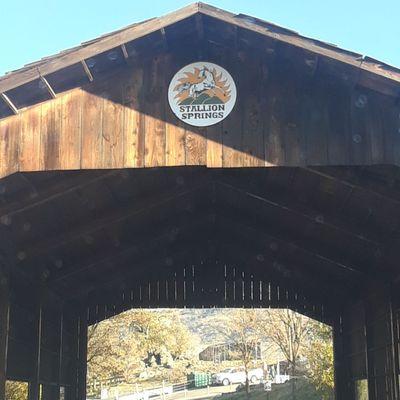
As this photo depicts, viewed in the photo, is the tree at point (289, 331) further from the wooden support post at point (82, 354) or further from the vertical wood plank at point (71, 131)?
the vertical wood plank at point (71, 131)

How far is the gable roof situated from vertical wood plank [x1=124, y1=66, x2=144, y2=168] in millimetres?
460

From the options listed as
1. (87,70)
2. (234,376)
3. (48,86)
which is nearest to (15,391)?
(48,86)

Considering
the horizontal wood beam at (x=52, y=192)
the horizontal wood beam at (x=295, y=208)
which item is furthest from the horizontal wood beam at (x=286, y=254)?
the horizontal wood beam at (x=52, y=192)

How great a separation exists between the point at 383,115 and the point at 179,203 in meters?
4.29

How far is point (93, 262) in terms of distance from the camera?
41.4 ft

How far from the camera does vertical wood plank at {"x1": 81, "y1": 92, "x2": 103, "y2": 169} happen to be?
7.09 metres

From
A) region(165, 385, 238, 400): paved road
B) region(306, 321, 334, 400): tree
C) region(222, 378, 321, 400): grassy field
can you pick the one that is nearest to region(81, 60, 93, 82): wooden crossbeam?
region(306, 321, 334, 400): tree

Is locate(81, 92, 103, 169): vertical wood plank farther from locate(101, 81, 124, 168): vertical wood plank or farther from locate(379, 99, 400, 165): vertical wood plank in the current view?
locate(379, 99, 400, 165): vertical wood plank

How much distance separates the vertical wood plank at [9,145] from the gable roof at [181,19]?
305mm

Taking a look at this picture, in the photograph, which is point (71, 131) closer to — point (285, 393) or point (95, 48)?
point (95, 48)

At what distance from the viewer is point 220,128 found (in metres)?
7.16

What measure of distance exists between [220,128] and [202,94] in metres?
0.43

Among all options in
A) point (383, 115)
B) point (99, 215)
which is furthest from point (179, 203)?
point (383, 115)

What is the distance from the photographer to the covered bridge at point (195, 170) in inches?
278
